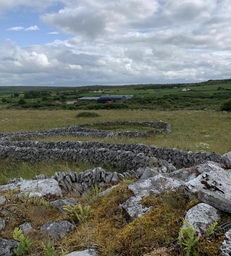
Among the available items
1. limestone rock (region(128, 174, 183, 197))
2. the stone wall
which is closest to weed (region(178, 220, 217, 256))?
limestone rock (region(128, 174, 183, 197))

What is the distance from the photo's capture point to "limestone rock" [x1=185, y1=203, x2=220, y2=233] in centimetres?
491

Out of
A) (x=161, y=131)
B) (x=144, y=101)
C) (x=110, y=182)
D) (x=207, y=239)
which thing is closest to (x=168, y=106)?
(x=144, y=101)

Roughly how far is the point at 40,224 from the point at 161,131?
25.7 meters

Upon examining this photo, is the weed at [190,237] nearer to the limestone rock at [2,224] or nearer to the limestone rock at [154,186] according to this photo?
the limestone rock at [154,186]

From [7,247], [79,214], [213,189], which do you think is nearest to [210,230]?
[213,189]

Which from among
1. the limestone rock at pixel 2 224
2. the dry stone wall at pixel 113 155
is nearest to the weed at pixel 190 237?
the limestone rock at pixel 2 224

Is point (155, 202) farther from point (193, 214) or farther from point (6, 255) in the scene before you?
point (6, 255)

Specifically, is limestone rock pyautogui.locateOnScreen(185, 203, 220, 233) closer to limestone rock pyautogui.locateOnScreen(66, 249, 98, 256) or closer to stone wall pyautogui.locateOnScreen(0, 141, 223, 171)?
limestone rock pyautogui.locateOnScreen(66, 249, 98, 256)

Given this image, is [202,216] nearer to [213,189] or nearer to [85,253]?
[213,189]

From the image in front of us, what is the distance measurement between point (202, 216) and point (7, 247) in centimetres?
311

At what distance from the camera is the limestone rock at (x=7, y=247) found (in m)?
5.38

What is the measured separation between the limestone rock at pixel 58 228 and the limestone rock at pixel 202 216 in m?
2.10

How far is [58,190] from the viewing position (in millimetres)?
8547

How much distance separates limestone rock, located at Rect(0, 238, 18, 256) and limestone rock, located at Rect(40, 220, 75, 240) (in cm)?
59
